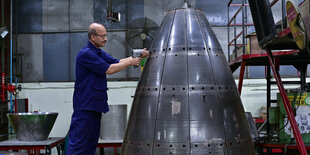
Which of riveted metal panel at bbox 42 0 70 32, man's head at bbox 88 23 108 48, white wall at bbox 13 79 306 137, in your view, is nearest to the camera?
man's head at bbox 88 23 108 48

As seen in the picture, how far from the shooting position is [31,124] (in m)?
6.15

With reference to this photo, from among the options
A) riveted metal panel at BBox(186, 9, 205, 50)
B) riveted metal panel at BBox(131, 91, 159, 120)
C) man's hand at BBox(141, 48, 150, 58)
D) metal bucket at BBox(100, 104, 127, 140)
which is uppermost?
riveted metal panel at BBox(186, 9, 205, 50)

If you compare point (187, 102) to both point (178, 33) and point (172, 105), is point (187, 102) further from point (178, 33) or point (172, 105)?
point (178, 33)

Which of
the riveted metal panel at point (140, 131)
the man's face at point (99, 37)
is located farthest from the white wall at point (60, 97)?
the riveted metal panel at point (140, 131)

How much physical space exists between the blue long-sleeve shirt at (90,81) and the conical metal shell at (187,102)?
1.60 feet

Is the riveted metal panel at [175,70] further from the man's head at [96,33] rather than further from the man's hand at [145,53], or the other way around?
the man's head at [96,33]

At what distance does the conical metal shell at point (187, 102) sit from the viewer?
3.24 meters

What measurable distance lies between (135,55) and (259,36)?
1562mm

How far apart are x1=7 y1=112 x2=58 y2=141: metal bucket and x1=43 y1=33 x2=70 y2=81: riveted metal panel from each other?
4.68 m

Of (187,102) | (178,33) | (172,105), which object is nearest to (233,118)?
(187,102)

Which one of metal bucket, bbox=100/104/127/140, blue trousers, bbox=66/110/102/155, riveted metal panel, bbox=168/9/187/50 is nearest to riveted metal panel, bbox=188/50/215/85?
riveted metal panel, bbox=168/9/187/50

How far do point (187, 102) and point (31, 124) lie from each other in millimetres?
4000

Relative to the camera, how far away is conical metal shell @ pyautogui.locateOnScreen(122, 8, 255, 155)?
3238 millimetres

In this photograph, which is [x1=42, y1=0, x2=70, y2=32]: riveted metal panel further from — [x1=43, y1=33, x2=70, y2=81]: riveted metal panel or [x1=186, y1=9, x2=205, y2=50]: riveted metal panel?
[x1=186, y1=9, x2=205, y2=50]: riveted metal panel
